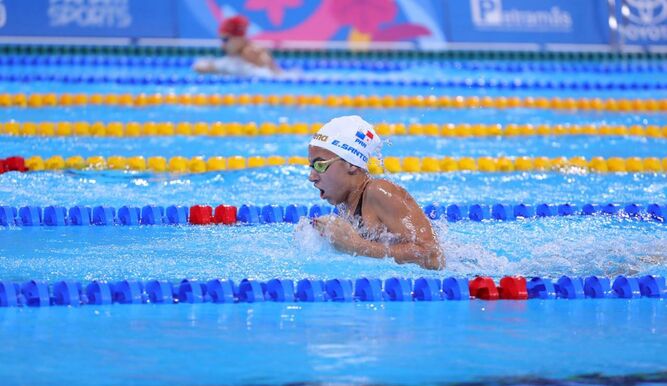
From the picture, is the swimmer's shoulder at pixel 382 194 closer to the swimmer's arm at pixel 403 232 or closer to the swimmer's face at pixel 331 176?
the swimmer's arm at pixel 403 232

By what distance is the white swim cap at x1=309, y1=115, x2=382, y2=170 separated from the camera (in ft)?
15.5

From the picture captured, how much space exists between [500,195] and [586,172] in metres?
1.02

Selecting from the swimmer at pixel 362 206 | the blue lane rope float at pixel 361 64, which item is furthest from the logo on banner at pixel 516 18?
the swimmer at pixel 362 206

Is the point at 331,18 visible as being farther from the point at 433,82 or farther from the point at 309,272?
the point at 309,272

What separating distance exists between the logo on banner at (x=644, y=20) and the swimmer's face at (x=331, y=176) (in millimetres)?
8757

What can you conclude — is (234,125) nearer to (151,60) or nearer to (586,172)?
(586,172)

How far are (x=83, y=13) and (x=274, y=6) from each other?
1928 mm

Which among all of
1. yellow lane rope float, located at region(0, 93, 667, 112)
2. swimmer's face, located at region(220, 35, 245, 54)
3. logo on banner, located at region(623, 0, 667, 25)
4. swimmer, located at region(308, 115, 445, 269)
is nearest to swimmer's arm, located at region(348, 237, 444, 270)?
swimmer, located at region(308, 115, 445, 269)

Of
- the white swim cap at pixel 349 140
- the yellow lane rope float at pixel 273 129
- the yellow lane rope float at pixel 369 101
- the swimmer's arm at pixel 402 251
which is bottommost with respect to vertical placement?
the swimmer's arm at pixel 402 251

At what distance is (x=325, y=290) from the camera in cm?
430

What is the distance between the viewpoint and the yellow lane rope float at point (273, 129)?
860 cm

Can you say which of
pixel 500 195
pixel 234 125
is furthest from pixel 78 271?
pixel 234 125

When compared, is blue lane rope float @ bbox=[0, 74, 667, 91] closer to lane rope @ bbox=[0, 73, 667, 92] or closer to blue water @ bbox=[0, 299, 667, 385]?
lane rope @ bbox=[0, 73, 667, 92]

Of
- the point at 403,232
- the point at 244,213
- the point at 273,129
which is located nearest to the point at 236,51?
the point at 273,129
